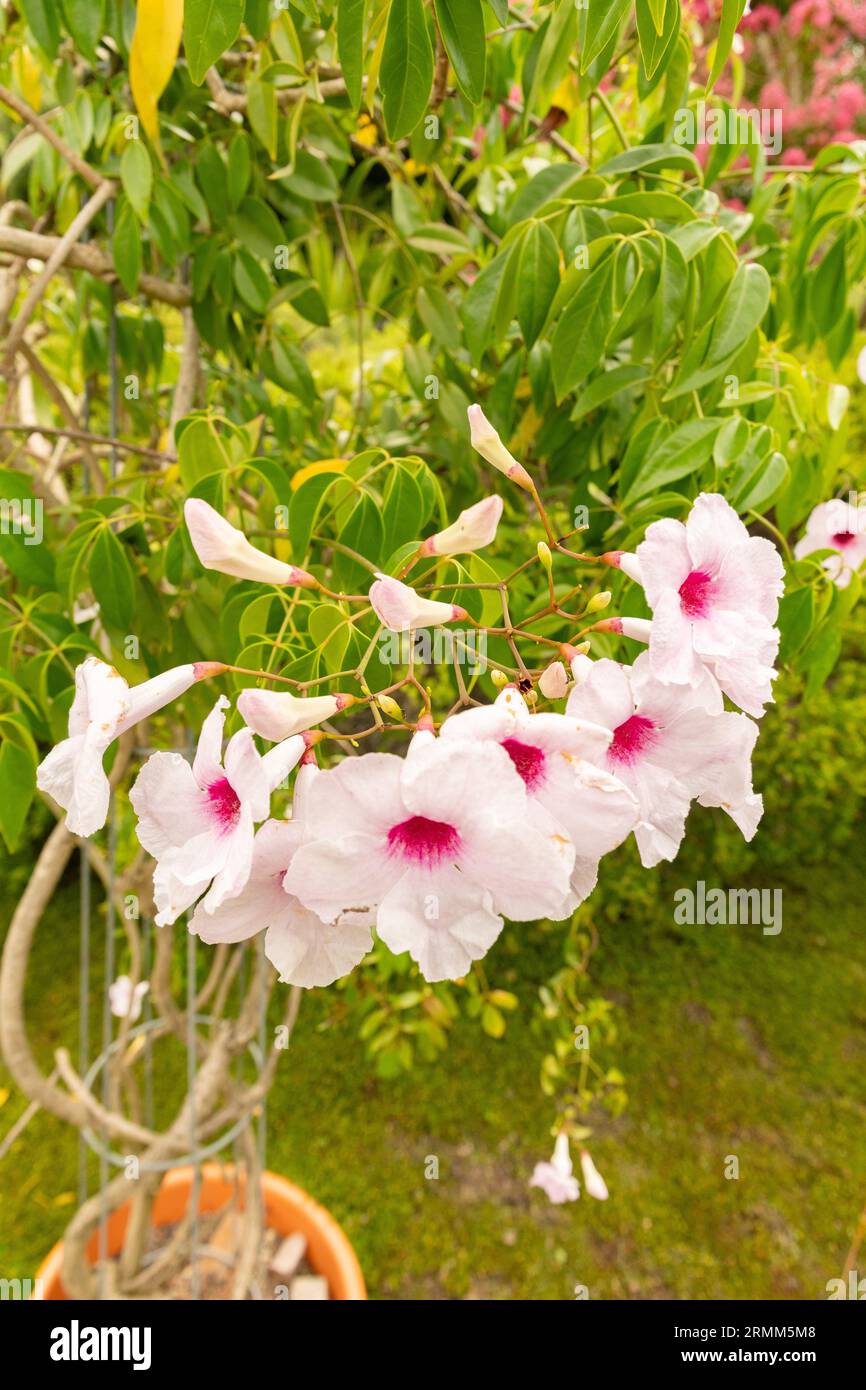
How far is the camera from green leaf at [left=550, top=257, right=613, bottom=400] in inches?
36.6

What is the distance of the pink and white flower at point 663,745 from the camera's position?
2.08 ft

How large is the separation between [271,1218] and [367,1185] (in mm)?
606

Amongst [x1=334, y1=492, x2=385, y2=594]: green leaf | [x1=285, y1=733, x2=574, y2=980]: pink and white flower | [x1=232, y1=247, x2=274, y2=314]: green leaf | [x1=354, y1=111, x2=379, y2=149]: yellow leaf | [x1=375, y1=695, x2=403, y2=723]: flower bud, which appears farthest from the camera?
[x1=354, y1=111, x2=379, y2=149]: yellow leaf

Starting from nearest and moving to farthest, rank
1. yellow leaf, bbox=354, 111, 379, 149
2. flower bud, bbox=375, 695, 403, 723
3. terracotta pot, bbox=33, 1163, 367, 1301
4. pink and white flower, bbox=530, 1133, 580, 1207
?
flower bud, bbox=375, 695, 403, 723
yellow leaf, bbox=354, 111, 379, 149
terracotta pot, bbox=33, 1163, 367, 1301
pink and white flower, bbox=530, 1133, 580, 1207

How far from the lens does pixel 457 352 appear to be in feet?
4.39

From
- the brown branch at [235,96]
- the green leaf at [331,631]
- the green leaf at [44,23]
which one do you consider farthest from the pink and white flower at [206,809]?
the brown branch at [235,96]

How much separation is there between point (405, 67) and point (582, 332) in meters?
0.31

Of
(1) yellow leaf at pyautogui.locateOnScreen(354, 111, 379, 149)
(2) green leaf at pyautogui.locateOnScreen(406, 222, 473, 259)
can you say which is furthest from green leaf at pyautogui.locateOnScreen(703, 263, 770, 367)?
(1) yellow leaf at pyautogui.locateOnScreen(354, 111, 379, 149)

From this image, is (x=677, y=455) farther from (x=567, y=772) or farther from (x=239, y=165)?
(x=239, y=165)

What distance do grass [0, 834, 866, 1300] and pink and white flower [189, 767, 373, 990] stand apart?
1.85 m

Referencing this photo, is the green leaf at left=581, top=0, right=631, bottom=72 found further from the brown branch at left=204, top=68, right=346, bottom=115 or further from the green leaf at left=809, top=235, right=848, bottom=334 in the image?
the brown branch at left=204, top=68, right=346, bottom=115

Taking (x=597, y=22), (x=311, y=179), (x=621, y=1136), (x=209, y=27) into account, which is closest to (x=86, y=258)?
(x=311, y=179)

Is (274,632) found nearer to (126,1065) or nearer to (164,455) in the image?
(164,455)

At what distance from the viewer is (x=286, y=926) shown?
68 cm
